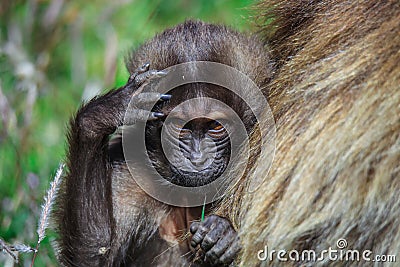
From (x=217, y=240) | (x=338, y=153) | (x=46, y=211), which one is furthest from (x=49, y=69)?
(x=338, y=153)

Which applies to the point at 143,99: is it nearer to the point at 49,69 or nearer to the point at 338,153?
the point at 338,153

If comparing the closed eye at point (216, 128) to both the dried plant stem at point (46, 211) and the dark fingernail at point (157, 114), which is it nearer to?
the dark fingernail at point (157, 114)

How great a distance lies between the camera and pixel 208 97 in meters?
3.39

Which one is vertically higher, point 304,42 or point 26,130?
point 26,130

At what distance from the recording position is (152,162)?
3504 millimetres

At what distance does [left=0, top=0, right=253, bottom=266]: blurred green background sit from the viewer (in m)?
4.30

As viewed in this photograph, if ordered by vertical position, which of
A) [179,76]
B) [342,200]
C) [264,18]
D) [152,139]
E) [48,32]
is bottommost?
[342,200]

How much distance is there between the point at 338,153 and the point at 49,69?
11.8 feet

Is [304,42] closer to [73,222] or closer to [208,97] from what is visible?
[208,97]

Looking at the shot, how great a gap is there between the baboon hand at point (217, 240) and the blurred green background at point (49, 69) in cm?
125

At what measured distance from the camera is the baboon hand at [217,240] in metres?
2.99

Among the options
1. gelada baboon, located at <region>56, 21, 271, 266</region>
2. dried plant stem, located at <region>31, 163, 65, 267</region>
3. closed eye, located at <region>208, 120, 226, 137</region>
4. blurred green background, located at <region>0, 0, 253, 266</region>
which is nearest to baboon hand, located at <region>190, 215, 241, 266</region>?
gelada baboon, located at <region>56, 21, 271, 266</region>

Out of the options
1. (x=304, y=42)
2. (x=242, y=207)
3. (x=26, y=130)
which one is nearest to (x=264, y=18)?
(x=304, y=42)

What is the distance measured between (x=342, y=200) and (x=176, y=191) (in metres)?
0.99
